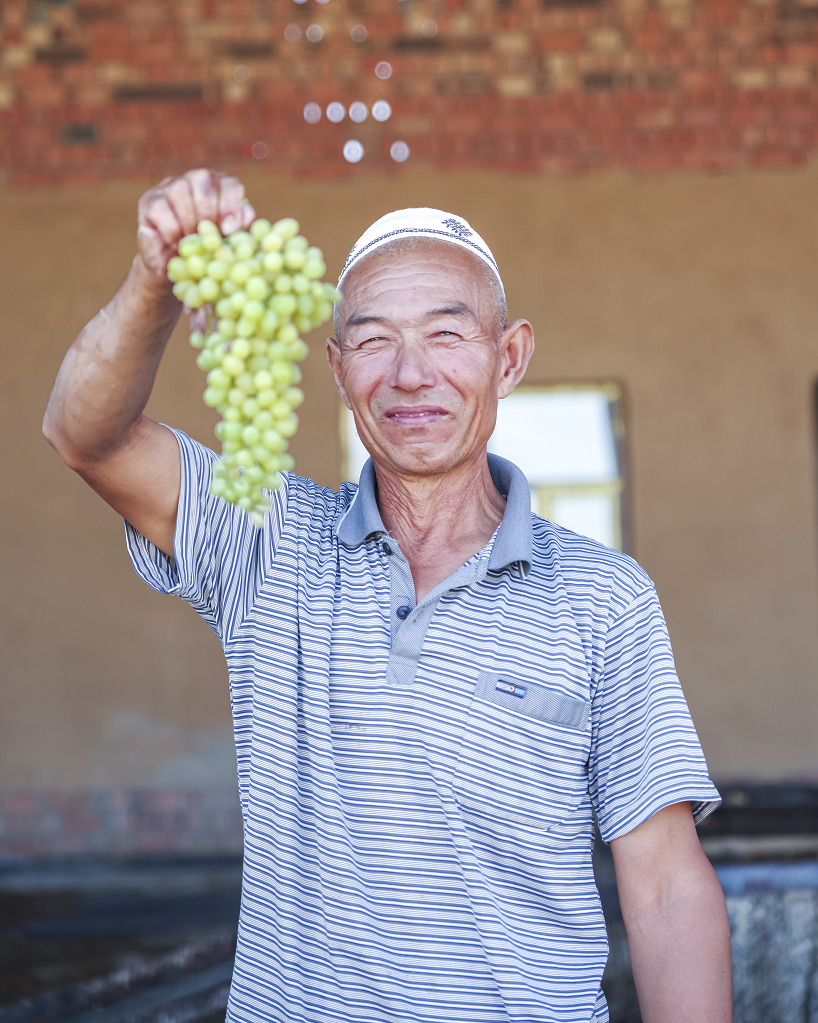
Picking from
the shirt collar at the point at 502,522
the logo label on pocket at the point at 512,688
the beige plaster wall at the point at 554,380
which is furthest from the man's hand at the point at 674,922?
the beige plaster wall at the point at 554,380

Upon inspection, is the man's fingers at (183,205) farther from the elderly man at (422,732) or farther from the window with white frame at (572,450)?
the window with white frame at (572,450)

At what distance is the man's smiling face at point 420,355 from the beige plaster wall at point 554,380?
3272 mm

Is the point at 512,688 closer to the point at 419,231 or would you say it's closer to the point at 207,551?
the point at 207,551

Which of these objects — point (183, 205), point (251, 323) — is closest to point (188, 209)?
point (183, 205)

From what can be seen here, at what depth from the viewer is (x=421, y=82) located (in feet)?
16.5

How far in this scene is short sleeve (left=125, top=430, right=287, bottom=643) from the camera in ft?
Result: 5.38

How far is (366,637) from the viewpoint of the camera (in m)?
1.63

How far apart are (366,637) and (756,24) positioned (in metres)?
4.47

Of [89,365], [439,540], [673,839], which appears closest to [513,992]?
[673,839]

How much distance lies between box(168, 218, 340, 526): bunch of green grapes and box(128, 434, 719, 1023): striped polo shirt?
0.32m

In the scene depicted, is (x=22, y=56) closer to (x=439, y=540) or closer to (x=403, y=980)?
(x=439, y=540)

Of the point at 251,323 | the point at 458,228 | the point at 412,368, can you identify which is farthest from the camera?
the point at 458,228

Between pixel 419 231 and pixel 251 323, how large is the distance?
1.93ft

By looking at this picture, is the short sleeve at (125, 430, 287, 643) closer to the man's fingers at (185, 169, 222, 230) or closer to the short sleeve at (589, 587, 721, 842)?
the man's fingers at (185, 169, 222, 230)
